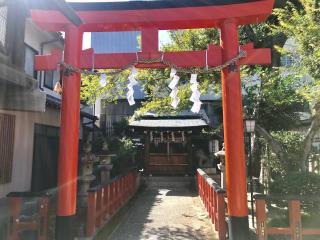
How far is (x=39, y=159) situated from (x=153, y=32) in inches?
314

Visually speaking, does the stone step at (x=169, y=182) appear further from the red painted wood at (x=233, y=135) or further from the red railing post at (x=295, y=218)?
the red railing post at (x=295, y=218)

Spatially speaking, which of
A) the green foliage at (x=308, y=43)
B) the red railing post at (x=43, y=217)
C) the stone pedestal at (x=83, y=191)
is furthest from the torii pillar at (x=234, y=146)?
the stone pedestal at (x=83, y=191)

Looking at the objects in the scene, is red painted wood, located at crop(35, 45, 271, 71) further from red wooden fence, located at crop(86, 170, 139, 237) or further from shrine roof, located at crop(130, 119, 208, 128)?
shrine roof, located at crop(130, 119, 208, 128)

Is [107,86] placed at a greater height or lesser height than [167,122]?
greater

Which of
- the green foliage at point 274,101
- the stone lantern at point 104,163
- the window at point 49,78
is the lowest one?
the stone lantern at point 104,163

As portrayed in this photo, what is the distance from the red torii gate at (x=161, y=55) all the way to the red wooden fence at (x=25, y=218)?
1.24 feet

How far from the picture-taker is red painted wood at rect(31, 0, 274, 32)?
6645 mm

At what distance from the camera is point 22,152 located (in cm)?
1137

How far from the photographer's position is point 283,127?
12.5 meters

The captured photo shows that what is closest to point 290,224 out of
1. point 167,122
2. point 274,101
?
point 274,101

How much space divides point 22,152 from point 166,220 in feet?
17.5

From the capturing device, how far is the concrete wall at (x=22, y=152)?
1081 centimetres

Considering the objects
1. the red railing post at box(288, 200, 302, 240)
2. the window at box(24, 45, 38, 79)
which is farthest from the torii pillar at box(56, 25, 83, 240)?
the window at box(24, 45, 38, 79)

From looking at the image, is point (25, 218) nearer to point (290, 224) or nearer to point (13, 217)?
point (13, 217)
